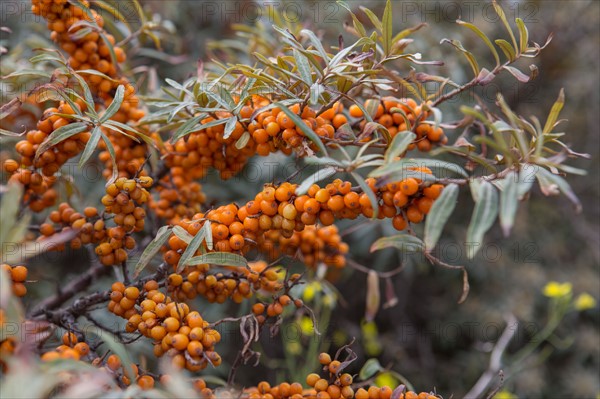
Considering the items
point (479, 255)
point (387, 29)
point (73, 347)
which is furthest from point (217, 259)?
point (479, 255)

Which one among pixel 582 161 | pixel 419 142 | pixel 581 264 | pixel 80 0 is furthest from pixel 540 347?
pixel 80 0

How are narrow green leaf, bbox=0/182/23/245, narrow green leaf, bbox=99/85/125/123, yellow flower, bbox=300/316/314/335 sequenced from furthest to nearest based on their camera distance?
1. yellow flower, bbox=300/316/314/335
2. narrow green leaf, bbox=99/85/125/123
3. narrow green leaf, bbox=0/182/23/245

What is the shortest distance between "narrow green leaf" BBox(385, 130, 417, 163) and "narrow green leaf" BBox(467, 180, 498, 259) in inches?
4.6

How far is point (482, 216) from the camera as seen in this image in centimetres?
67

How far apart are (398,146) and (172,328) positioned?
43cm

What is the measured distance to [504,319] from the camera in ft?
6.57

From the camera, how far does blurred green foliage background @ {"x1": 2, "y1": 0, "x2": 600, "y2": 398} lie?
197cm

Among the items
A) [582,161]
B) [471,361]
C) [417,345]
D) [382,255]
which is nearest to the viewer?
[382,255]

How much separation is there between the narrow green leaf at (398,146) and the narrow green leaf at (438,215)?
0.27ft

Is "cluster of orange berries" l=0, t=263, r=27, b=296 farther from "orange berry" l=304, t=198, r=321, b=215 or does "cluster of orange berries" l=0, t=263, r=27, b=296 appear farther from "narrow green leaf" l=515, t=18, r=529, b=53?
"narrow green leaf" l=515, t=18, r=529, b=53

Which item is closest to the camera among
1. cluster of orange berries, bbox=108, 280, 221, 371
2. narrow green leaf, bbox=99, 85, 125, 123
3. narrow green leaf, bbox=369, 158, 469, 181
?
narrow green leaf, bbox=369, 158, 469, 181

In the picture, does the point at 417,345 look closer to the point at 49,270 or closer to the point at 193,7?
the point at 49,270

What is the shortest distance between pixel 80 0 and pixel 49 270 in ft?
3.44

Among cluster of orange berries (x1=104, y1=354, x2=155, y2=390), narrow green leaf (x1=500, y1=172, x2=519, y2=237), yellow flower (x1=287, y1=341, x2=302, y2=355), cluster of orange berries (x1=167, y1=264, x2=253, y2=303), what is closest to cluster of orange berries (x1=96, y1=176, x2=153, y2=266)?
cluster of orange berries (x1=167, y1=264, x2=253, y2=303)
